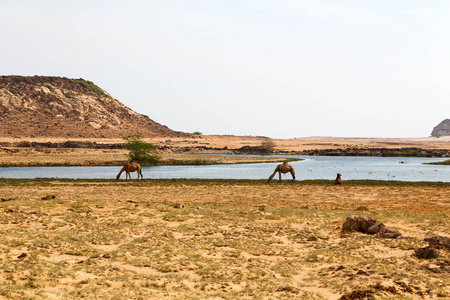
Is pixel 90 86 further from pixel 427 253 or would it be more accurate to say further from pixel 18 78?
pixel 427 253

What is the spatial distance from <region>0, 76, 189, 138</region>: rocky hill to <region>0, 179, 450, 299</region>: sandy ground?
91336 mm

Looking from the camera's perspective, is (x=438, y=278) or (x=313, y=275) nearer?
(x=438, y=278)

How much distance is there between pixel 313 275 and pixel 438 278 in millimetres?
2608

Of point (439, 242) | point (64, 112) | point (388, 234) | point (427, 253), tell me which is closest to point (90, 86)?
point (64, 112)

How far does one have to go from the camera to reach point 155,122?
139125 mm

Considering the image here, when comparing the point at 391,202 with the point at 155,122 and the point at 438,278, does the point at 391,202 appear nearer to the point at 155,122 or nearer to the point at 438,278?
the point at 438,278

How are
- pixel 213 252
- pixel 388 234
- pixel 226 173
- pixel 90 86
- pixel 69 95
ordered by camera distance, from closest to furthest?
1. pixel 213 252
2. pixel 388 234
3. pixel 226 173
4. pixel 69 95
5. pixel 90 86

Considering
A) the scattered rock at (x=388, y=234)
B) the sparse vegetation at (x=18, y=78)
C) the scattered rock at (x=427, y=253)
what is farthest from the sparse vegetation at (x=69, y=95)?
the scattered rock at (x=427, y=253)

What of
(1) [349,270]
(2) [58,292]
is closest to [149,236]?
(2) [58,292]

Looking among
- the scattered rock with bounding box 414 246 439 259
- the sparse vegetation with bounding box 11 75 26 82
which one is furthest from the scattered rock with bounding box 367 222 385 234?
the sparse vegetation with bounding box 11 75 26 82

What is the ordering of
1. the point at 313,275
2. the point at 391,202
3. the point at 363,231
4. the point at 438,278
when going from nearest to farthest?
1. the point at 438,278
2. the point at 313,275
3. the point at 363,231
4. the point at 391,202

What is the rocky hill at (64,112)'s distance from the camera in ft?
342

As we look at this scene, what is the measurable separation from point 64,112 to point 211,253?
372ft

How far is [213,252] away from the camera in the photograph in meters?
11.6
